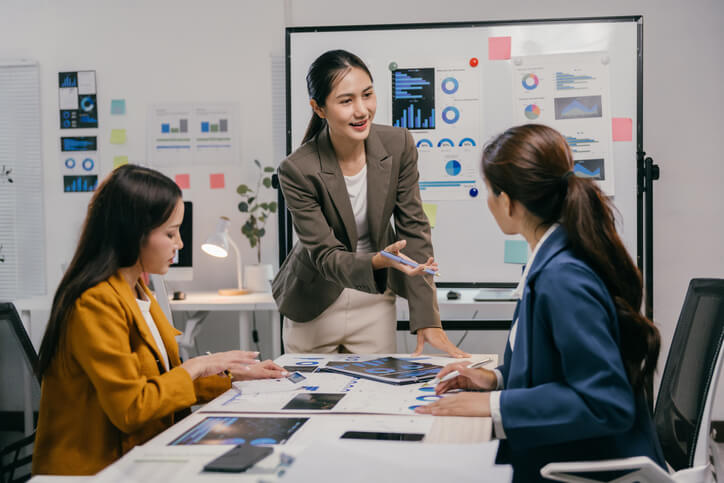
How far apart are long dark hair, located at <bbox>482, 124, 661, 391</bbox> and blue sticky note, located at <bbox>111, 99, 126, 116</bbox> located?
9.48 feet

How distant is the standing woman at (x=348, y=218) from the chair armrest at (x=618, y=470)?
30.7 inches

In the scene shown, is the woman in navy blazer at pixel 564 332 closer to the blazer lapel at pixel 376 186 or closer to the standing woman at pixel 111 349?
the standing woman at pixel 111 349

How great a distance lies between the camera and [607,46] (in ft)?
8.95

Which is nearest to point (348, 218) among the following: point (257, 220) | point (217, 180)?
point (257, 220)

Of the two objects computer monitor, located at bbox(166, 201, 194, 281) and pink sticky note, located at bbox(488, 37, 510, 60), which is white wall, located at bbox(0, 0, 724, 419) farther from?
pink sticky note, located at bbox(488, 37, 510, 60)

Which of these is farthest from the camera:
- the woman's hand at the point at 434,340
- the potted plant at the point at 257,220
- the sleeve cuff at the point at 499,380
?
the potted plant at the point at 257,220

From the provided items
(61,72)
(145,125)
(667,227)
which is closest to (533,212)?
(667,227)

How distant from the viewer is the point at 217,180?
141 inches

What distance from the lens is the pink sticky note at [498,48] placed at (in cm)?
278

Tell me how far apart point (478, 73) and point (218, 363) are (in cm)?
191

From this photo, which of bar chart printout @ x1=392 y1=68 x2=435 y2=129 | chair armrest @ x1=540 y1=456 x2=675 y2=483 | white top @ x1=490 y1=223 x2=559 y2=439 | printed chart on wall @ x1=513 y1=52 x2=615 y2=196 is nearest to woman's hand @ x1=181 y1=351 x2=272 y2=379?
white top @ x1=490 y1=223 x2=559 y2=439

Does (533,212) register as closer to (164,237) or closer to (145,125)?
(164,237)

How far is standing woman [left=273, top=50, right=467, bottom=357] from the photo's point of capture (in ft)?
6.03

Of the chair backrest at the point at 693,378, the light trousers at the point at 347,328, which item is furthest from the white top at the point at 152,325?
the chair backrest at the point at 693,378
